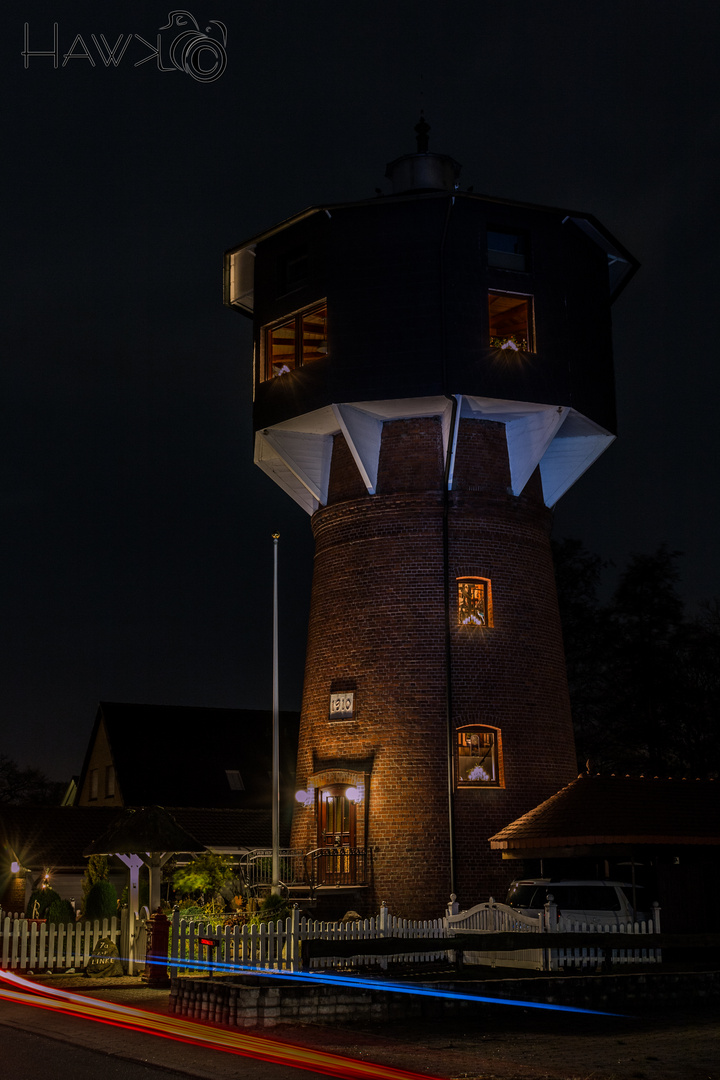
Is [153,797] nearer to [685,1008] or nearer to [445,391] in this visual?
[445,391]

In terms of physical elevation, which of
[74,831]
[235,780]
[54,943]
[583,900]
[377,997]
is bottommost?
[377,997]

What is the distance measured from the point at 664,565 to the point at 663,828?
23463 mm

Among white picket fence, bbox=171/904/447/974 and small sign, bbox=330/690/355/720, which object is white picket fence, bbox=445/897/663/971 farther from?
small sign, bbox=330/690/355/720

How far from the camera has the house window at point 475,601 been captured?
27312 millimetres

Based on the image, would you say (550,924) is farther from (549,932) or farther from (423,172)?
(423,172)

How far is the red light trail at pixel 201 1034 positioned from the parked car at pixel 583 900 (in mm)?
8154

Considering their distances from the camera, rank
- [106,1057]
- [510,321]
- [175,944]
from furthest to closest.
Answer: [510,321] < [175,944] < [106,1057]

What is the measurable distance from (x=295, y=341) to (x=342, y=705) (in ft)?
28.9

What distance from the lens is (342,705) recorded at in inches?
1087

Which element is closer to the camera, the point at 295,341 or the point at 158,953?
the point at 158,953

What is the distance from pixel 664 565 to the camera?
45281 mm

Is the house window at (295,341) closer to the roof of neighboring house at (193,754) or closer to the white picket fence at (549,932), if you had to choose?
the white picket fence at (549,932)

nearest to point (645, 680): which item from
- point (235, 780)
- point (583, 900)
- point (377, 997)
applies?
point (235, 780)

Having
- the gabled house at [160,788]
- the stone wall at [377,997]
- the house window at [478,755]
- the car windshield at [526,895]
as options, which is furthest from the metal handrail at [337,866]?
the stone wall at [377,997]
